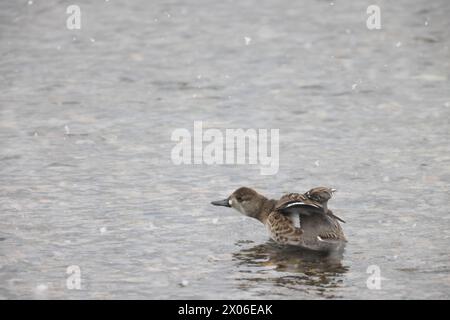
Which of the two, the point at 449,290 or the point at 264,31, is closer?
the point at 449,290

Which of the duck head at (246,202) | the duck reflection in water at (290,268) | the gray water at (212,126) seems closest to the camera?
the duck reflection in water at (290,268)

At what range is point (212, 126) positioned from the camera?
14.7m

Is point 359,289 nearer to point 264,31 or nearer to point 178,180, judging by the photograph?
point 178,180

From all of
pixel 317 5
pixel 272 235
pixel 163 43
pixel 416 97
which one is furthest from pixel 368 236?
pixel 317 5

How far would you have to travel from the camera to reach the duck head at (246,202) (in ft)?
36.1

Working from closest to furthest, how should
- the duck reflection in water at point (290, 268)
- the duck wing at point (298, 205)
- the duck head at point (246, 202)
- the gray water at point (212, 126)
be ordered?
the duck reflection in water at point (290, 268) → the gray water at point (212, 126) → the duck wing at point (298, 205) → the duck head at point (246, 202)

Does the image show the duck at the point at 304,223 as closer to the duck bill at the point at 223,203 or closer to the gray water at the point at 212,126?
the gray water at the point at 212,126

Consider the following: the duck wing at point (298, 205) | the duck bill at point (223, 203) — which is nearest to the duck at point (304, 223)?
the duck wing at point (298, 205)

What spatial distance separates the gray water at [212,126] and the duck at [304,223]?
148mm

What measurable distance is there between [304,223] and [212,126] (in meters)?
4.61

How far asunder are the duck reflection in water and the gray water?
32 mm

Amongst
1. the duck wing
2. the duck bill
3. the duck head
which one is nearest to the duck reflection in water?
the duck wing
